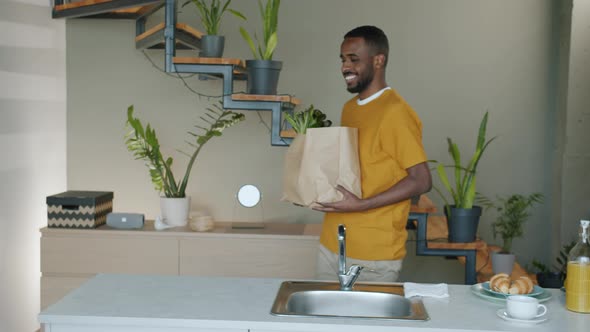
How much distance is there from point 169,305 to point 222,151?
258 centimetres

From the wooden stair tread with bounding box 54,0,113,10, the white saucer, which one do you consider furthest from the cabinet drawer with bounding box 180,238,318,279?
the white saucer

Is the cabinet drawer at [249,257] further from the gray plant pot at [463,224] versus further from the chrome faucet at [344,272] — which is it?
the chrome faucet at [344,272]

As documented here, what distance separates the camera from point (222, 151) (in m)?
4.72

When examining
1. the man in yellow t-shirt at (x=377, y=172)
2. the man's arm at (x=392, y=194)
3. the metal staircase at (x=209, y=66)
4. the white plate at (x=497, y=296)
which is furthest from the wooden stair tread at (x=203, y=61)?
the white plate at (x=497, y=296)

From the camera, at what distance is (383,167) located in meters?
Answer: 2.78

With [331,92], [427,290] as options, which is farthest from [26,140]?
[427,290]

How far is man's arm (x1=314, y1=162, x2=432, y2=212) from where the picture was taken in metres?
2.71

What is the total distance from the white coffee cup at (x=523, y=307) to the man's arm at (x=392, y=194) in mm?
712

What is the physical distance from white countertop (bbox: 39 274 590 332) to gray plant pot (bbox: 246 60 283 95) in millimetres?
1776

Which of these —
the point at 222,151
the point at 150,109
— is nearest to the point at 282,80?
the point at 222,151

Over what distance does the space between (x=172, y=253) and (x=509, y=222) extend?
2006mm

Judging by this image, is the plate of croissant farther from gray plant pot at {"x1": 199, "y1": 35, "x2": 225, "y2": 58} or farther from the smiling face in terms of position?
gray plant pot at {"x1": 199, "y1": 35, "x2": 225, "y2": 58}

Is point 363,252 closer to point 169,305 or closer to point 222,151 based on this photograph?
point 169,305

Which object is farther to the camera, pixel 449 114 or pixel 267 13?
pixel 449 114
